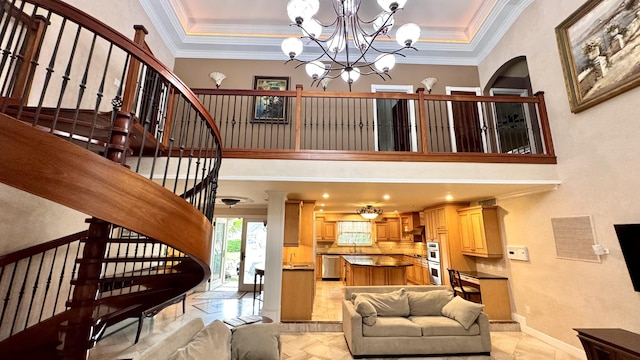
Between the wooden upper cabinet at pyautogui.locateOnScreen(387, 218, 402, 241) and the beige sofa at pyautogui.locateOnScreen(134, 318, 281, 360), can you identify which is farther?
the wooden upper cabinet at pyautogui.locateOnScreen(387, 218, 402, 241)

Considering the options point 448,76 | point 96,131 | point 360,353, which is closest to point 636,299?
point 360,353

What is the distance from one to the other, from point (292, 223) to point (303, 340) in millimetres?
2016

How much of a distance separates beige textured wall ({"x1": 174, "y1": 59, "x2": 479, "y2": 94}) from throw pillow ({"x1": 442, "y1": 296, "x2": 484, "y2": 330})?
4.34 m

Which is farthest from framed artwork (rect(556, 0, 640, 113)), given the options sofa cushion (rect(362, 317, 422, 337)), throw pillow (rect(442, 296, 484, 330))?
sofa cushion (rect(362, 317, 422, 337))

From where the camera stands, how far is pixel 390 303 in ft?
13.1

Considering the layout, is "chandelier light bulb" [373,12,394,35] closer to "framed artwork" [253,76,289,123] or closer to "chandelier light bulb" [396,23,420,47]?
"chandelier light bulb" [396,23,420,47]

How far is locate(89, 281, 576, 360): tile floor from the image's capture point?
367cm

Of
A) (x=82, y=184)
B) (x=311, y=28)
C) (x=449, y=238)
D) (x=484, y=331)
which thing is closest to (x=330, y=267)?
(x=449, y=238)

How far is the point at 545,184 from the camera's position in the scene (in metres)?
3.94

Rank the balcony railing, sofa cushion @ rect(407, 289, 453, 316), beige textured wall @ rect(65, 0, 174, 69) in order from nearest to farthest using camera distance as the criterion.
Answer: beige textured wall @ rect(65, 0, 174, 69) < the balcony railing < sofa cushion @ rect(407, 289, 453, 316)

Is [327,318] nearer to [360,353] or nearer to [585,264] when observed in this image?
[360,353]

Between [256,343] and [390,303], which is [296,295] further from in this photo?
[256,343]

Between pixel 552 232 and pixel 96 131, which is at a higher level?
pixel 96 131

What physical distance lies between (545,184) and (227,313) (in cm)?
613
